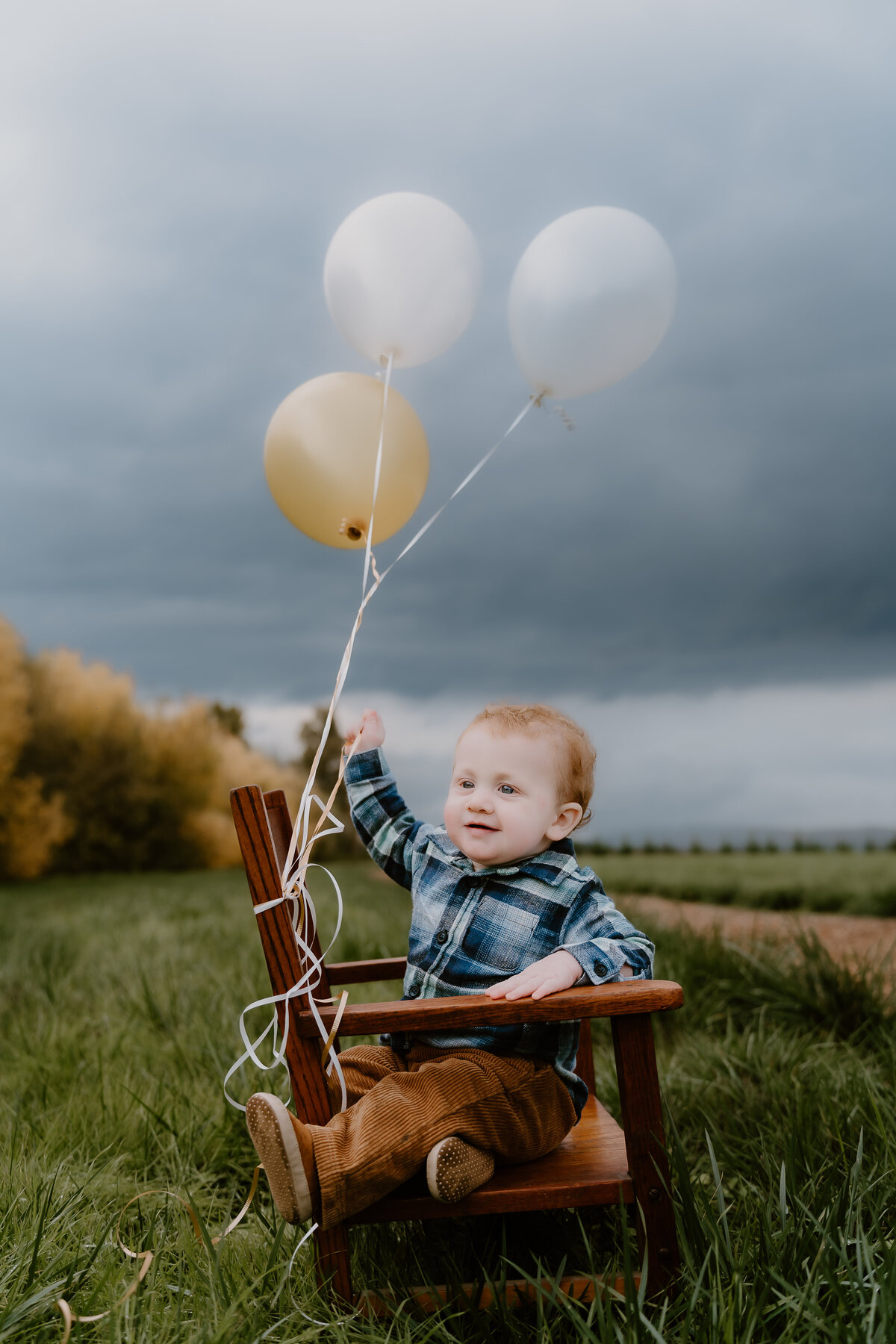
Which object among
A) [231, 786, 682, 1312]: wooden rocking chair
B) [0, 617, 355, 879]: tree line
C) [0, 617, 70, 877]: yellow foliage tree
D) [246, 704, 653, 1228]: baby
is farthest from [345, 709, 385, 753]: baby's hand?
[0, 617, 70, 877]: yellow foliage tree

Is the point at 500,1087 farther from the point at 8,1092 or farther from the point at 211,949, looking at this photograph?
the point at 211,949

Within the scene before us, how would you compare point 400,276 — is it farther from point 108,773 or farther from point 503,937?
point 108,773

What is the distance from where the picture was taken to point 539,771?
6.80ft

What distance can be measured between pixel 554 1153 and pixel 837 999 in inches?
74.0

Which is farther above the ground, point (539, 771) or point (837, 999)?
point (539, 771)

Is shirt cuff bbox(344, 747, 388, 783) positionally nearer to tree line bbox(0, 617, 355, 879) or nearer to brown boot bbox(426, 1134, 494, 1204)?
brown boot bbox(426, 1134, 494, 1204)

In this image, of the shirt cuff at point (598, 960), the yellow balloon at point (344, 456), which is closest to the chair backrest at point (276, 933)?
the shirt cuff at point (598, 960)

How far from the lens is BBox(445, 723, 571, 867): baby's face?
6.75 feet

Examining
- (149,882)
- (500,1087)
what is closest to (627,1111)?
(500,1087)

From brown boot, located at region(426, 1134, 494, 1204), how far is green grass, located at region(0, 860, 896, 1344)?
12 centimetres

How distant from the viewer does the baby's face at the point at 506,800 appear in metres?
2.06

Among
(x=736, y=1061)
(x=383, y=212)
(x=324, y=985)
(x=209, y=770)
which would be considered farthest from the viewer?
(x=209, y=770)

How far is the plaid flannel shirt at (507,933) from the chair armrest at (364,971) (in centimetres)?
16

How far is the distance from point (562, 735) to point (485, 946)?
47 centimetres
